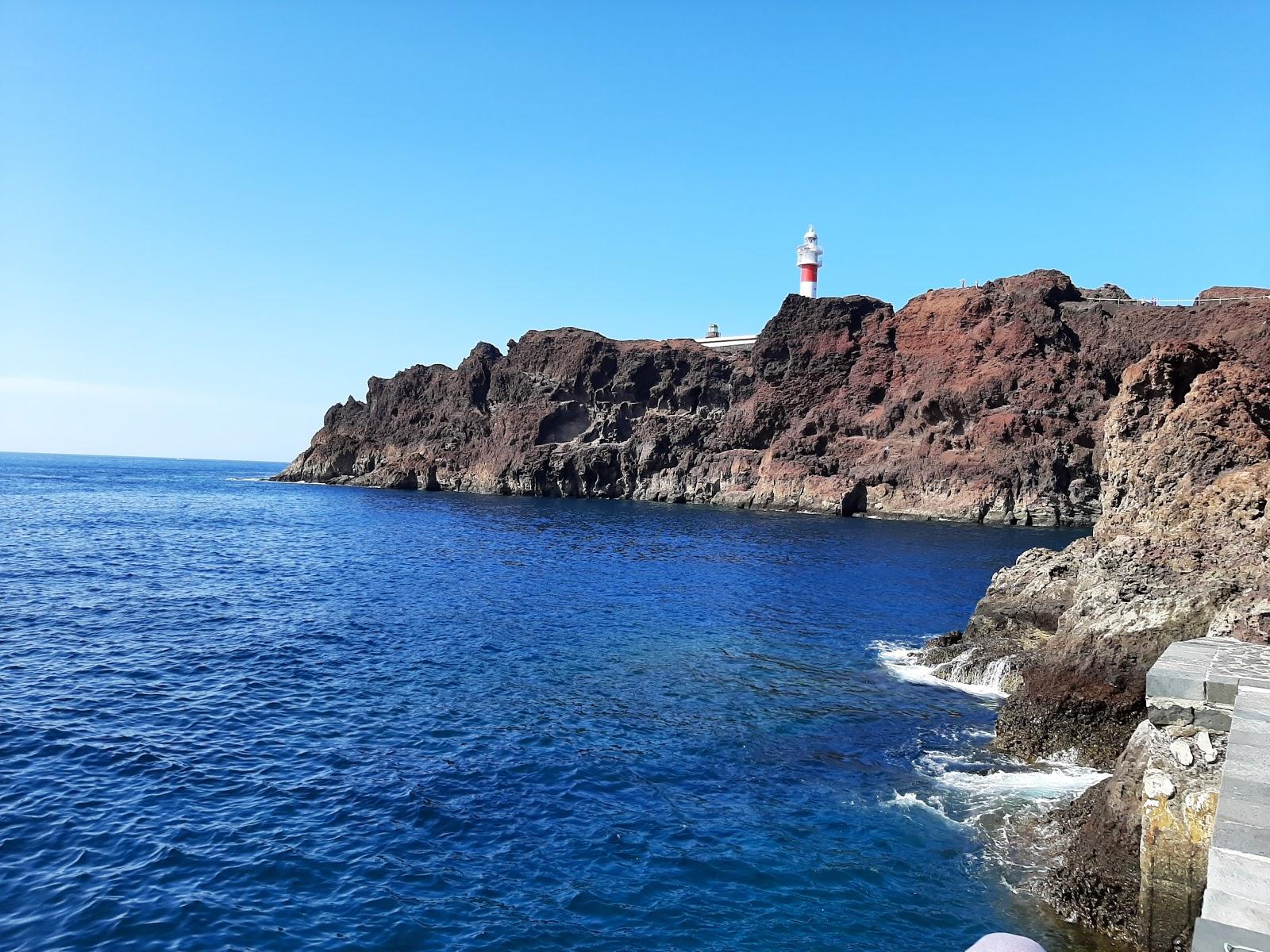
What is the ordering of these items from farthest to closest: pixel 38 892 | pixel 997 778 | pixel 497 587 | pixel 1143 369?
1. pixel 497 587
2. pixel 1143 369
3. pixel 997 778
4. pixel 38 892

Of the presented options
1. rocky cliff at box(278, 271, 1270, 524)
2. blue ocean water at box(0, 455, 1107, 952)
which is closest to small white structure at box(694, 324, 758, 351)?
rocky cliff at box(278, 271, 1270, 524)

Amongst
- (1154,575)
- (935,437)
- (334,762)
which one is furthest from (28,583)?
Answer: (935,437)

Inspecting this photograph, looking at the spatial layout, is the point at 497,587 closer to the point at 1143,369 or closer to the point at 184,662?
the point at 184,662

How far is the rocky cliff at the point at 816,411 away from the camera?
67.6 metres

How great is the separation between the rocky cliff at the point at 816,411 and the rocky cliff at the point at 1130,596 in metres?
46.3

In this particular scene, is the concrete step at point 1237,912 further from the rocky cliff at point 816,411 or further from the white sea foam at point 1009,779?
the rocky cliff at point 816,411

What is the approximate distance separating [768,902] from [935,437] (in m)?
68.6

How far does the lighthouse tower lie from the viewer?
345 ft

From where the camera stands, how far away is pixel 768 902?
9.67 m

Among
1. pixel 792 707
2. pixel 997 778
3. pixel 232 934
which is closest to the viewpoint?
pixel 232 934

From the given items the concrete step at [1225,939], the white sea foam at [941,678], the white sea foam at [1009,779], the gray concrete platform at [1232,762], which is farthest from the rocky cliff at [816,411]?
the concrete step at [1225,939]

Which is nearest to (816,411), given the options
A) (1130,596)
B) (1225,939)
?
(1130,596)

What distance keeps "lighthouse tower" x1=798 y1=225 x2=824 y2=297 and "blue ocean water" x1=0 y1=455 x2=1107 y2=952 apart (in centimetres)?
8084

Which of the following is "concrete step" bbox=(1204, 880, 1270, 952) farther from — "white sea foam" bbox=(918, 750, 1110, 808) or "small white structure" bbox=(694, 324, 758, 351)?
"small white structure" bbox=(694, 324, 758, 351)
